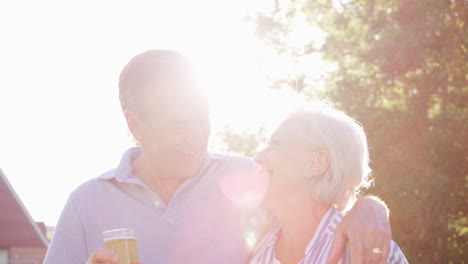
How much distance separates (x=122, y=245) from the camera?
2916mm

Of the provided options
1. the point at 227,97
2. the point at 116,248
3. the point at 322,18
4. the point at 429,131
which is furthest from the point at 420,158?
the point at 116,248

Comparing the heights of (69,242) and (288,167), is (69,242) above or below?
below

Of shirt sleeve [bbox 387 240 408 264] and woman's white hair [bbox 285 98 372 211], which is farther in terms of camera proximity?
woman's white hair [bbox 285 98 372 211]

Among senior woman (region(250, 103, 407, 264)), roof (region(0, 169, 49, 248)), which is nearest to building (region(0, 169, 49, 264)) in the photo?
roof (region(0, 169, 49, 248))

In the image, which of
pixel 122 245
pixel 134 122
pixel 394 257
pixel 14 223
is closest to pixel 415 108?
Result: pixel 14 223

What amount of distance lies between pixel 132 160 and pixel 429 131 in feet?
46.5

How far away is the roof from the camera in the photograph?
21091 millimetres

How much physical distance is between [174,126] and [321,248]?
1.20 m

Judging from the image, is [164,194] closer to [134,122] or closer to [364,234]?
[134,122]

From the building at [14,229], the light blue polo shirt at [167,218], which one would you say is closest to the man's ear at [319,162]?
the light blue polo shirt at [167,218]

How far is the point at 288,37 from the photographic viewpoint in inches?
961

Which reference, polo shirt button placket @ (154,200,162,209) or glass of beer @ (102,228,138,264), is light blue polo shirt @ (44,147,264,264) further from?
glass of beer @ (102,228,138,264)

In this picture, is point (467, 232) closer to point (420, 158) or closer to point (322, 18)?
point (420, 158)

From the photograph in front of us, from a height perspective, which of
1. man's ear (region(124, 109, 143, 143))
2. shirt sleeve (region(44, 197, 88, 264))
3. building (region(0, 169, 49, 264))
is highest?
man's ear (region(124, 109, 143, 143))
